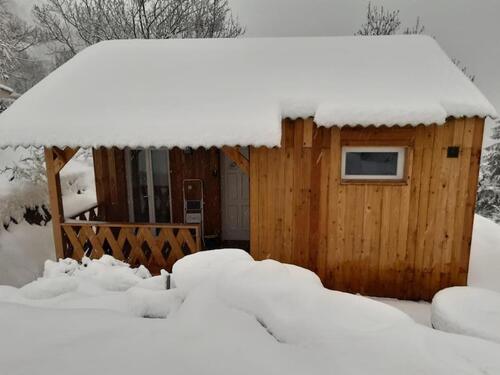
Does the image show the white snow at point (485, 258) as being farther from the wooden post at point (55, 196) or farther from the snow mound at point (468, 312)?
the wooden post at point (55, 196)

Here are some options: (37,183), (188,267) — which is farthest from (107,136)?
(37,183)

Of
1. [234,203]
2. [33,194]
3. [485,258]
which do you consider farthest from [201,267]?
[33,194]

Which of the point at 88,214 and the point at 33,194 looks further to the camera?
the point at 33,194

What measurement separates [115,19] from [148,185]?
14.3 meters

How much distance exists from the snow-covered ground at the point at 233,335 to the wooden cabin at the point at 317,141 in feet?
7.92

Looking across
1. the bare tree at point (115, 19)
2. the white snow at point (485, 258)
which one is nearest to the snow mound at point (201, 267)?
the white snow at point (485, 258)

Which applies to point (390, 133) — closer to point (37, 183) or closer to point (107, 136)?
point (107, 136)

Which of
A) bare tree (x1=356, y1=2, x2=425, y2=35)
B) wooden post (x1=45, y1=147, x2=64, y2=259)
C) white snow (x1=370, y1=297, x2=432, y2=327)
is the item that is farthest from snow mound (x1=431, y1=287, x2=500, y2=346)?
bare tree (x1=356, y1=2, x2=425, y2=35)

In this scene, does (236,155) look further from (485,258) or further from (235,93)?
(485,258)

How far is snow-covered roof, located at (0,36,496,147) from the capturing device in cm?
472

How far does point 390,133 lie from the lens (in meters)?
5.02

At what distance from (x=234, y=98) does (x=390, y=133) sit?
2.42 metres

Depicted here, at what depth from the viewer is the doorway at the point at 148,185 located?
7.39 m

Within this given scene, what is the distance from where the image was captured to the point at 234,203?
7586 millimetres
